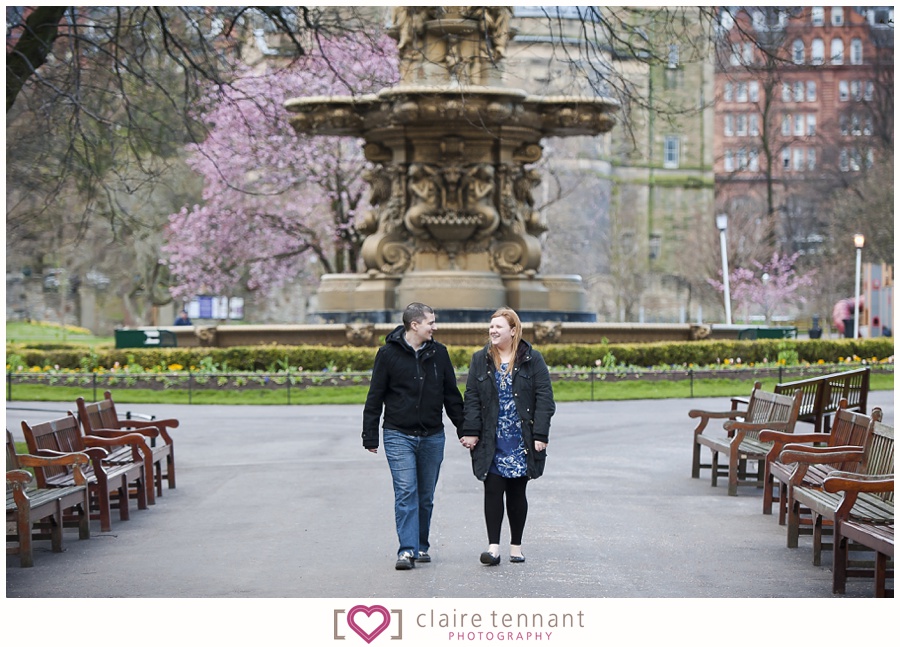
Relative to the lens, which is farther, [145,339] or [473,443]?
[145,339]

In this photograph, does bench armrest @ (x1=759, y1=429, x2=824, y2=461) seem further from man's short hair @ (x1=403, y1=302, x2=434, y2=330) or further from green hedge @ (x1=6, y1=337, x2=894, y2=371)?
green hedge @ (x1=6, y1=337, x2=894, y2=371)

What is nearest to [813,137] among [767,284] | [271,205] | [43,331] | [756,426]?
[767,284]

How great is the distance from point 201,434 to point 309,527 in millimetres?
7766

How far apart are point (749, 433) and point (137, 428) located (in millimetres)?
5680

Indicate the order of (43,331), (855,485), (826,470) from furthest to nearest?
(43,331), (826,470), (855,485)

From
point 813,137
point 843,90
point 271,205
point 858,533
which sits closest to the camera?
point 858,533

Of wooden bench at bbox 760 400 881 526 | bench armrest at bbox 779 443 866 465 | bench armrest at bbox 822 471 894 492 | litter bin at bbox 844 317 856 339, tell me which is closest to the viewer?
bench armrest at bbox 822 471 894 492

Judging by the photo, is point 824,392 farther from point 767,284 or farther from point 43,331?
point 43,331

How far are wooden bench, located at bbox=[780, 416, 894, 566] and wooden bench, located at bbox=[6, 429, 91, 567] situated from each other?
4862mm

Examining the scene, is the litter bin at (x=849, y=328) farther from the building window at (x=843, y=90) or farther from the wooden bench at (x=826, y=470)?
the wooden bench at (x=826, y=470)

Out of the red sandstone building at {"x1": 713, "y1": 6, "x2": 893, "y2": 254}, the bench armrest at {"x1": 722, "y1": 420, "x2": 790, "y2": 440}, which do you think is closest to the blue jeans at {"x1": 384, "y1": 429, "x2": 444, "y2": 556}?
the bench armrest at {"x1": 722, "y1": 420, "x2": 790, "y2": 440}

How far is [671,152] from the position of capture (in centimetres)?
8675

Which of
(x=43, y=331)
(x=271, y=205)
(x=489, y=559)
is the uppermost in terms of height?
(x=271, y=205)

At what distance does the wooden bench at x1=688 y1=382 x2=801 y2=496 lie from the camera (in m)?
12.6
